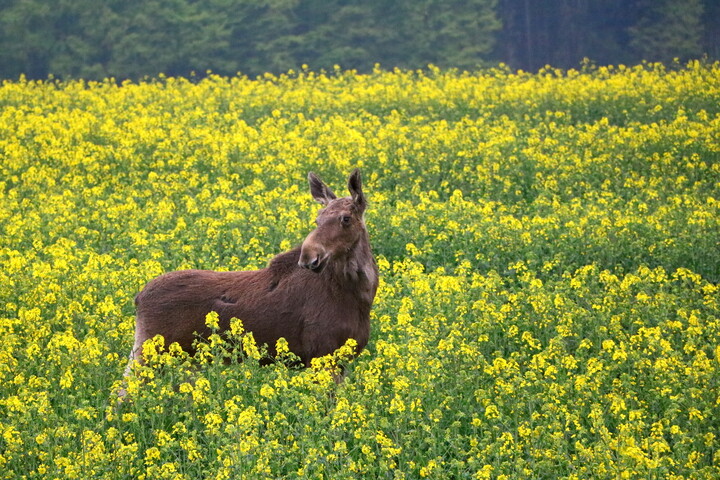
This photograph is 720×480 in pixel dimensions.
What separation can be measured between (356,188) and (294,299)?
0.97 metres

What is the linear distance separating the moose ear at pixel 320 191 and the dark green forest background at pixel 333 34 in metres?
29.7

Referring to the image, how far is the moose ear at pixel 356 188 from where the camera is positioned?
7.24m

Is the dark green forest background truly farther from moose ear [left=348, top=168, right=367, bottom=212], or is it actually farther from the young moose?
moose ear [left=348, top=168, right=367, bottom=212]

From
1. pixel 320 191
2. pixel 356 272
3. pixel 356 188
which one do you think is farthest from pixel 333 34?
pixel 356 272

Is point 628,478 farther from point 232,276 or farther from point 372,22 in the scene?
point 372,22

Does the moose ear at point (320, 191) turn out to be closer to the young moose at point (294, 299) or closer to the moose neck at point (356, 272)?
the young moose at point (294, 299)

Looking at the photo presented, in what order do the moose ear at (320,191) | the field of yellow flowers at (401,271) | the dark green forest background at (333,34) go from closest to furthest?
the field of yellow flowers at (401,271)
the moose ear at (320,191)
the dark green forest background at (333,34)

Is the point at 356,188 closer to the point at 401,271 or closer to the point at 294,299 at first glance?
the point at 294,299

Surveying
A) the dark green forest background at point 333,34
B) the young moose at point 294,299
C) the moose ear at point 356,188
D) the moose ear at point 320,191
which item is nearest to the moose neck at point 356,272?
the young moose at point 294,299

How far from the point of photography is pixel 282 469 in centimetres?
669

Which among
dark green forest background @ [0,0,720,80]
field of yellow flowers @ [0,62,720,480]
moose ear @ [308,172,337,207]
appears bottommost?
dark green forest background @ [0,0,720,80]

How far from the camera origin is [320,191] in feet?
25.6

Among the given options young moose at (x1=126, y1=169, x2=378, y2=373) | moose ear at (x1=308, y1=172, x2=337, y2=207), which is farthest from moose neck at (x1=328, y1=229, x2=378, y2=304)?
moose ear at (x1=308, y1=172, x2=337, y2=207)

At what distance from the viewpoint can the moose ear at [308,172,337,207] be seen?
25.3ft
